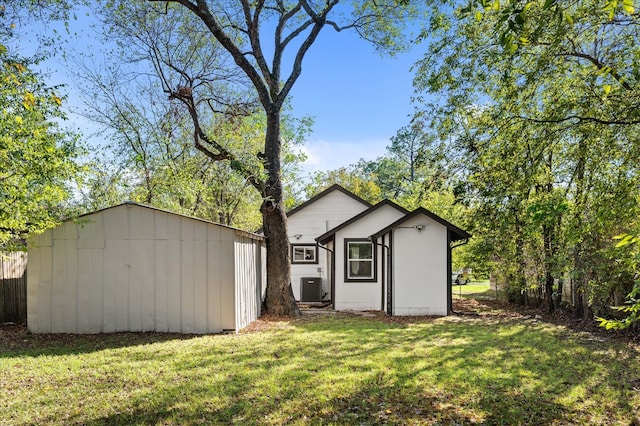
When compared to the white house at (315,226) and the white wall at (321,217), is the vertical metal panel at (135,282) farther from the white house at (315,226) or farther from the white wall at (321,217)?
the white wall at (321,217)

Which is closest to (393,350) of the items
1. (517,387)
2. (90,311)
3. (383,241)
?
(517,387)

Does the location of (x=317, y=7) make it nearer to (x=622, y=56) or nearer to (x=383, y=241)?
(x=383, y=241)

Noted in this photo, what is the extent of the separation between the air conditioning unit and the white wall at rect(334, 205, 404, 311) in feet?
7.82

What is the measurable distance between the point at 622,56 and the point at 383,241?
7861 millimetres

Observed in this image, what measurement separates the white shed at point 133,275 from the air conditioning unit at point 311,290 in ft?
21.9

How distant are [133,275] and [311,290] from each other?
25.6ft

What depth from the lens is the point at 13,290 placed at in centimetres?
1034

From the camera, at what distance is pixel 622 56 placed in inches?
227

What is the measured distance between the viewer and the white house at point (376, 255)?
1171cm

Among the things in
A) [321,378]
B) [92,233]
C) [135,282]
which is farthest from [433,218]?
[92,233]

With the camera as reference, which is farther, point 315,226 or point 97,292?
point 315,226

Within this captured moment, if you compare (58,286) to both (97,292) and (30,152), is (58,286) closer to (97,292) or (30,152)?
(97,292)

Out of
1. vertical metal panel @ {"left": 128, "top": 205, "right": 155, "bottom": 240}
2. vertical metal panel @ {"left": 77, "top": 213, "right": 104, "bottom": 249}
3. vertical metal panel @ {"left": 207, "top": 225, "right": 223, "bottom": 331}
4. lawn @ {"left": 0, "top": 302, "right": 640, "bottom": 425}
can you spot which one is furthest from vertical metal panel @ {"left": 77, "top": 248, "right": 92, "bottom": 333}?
vertical metal panel @ {"left": 207, "top": 225, "right": 223, "bottom": 331}

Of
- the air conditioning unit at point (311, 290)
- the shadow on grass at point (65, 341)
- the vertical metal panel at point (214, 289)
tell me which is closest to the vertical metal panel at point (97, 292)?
the shadow on grass at point (65, 341)
